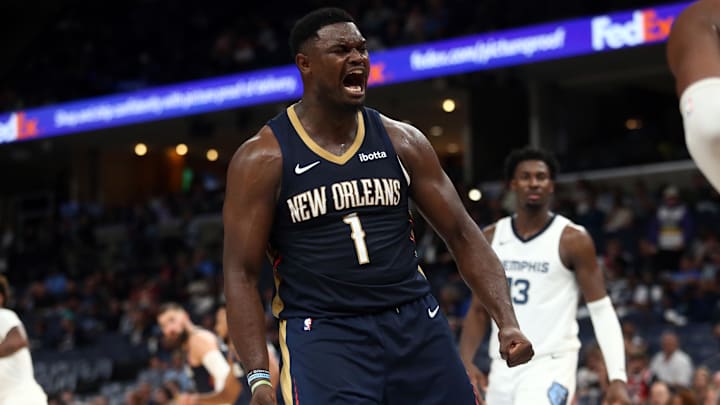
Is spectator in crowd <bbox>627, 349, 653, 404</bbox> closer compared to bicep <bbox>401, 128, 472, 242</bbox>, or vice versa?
bicep <bbox>401, 128, 472, 242</bbox>

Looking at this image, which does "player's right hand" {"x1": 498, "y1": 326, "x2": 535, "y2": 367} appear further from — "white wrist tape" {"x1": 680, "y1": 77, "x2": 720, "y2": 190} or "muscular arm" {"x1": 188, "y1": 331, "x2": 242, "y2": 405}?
"muscular arm" {"x1": 188, "y1": 331, "x2": 242, "y2": 405}

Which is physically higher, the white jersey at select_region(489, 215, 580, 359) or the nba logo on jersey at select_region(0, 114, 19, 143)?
the nba logo on jersey at select_region(0, 114, 19, 143)

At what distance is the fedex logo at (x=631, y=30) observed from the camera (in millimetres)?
15851

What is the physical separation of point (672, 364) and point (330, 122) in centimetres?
798

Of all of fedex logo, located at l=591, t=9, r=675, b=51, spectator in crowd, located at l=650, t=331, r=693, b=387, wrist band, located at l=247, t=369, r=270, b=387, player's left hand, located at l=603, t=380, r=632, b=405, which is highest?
fedex logo, located at l=591, t=9, r=675, b=51

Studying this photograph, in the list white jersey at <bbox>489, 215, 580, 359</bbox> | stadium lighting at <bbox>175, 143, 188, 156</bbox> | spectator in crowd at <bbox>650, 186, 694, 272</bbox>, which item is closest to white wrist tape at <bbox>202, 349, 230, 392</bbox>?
white jersey at <bbox>489, 215, 580, 359</bbox>

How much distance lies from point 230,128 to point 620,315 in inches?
560

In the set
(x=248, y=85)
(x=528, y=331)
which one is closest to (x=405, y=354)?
(x=528, y=331)

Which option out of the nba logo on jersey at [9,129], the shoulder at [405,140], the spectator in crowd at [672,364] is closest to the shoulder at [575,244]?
the shoulder at [405,140]

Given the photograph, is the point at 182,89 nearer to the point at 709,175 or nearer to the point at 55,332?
the point at 55,332

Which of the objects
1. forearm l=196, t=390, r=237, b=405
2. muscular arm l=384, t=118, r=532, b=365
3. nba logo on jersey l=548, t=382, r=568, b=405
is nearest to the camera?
muscular arm l=384, t=118, r=532, b=365

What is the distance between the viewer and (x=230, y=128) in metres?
26.0

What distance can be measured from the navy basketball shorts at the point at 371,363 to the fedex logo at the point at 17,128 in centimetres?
1986

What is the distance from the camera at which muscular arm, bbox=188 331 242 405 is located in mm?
7746
